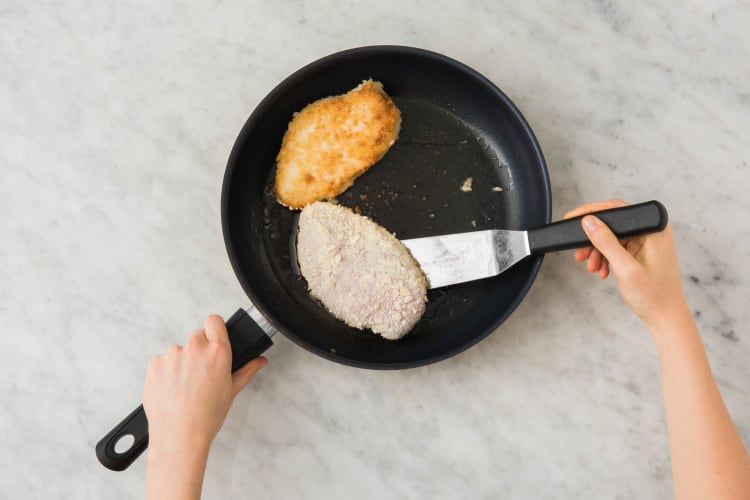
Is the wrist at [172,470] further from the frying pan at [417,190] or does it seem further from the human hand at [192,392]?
the frying pan at [417,190]

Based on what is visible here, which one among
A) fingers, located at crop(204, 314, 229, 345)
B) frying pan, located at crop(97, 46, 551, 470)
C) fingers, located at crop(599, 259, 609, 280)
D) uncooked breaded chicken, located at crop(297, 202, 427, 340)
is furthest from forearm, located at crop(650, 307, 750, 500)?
fingers, located at crop(204, 314, 229, 345)

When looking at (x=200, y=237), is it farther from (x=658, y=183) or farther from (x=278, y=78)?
(x=658, y=183)

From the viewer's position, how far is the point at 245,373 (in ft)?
3.02

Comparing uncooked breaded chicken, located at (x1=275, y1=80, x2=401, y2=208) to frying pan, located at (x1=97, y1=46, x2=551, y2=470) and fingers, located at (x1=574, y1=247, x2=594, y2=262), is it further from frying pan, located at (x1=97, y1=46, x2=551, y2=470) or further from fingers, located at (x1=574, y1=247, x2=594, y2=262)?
fingers, located at (x1=574, y1=247, x2=594, y2=262)

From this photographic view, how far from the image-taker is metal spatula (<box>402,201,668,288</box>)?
2.64 ft

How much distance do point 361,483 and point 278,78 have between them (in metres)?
0.68

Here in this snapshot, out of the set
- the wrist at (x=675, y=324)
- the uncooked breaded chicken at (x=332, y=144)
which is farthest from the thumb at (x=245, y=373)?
the wrist at (x=675, y=324)

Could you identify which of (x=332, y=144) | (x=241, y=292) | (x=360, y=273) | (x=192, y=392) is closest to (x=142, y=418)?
(x=192, y=392)

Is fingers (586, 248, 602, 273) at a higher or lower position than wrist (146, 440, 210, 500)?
lower

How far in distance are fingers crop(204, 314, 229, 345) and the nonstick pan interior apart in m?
0.08

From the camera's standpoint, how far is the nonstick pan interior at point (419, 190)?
96cm

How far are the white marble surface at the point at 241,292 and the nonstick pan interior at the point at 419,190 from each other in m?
0.06

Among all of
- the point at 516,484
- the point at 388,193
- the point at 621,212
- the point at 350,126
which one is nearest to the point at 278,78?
the point at 350,126

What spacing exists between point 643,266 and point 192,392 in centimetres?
66
